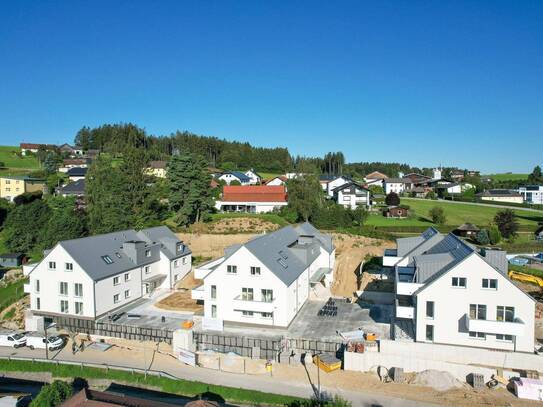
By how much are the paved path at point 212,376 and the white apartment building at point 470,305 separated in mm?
5619

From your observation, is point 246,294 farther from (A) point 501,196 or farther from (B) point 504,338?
(A) point 501,196

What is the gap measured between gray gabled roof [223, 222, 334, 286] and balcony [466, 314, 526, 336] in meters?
12.4

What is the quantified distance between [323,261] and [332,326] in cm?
1189

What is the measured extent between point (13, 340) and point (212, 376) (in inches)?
636

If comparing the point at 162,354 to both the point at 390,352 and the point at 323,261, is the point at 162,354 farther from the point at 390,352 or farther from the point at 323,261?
the point at 323,261

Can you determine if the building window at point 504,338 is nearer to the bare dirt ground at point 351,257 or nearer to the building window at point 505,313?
the building window at point 505,313

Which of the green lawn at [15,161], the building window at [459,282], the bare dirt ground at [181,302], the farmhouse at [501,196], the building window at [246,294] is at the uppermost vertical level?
the green lawn at [15,161]

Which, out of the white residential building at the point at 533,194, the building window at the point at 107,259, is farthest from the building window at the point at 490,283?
the white residential building at the point at 533,194

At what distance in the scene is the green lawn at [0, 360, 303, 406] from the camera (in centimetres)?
2447

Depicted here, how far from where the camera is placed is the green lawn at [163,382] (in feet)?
80.3

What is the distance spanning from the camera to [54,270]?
35094mm

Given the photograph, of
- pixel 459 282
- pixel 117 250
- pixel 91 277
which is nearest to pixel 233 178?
pixel 117 250

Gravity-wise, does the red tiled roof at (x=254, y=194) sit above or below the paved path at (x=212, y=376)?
above

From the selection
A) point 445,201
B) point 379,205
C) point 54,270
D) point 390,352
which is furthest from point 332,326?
point 445,201
